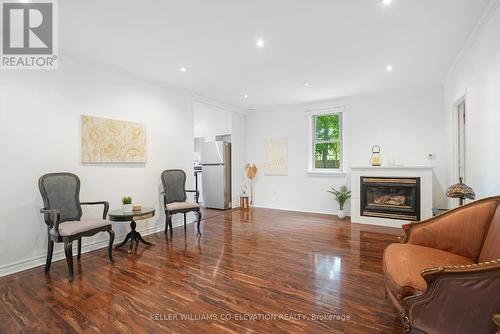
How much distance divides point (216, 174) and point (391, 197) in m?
3.98

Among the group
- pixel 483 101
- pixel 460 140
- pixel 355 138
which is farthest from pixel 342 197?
pixel 483 101

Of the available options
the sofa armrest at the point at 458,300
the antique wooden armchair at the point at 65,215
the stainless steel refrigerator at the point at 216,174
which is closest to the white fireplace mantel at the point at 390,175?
the stainless steel refrigerator at the point at 216,174

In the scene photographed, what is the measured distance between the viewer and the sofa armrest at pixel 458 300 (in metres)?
1.08

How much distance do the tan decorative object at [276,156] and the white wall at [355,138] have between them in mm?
119

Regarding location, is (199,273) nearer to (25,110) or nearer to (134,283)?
(134,283)

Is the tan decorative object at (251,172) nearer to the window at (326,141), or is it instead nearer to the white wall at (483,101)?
the window at (326,141)

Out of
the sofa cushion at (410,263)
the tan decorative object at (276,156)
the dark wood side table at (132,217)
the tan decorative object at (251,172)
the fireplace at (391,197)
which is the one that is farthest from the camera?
the tan decorative object at (251,172)

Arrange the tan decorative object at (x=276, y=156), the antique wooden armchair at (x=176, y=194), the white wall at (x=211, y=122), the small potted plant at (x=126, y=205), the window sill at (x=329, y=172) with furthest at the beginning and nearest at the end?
the white wall at (x=211, y=122), the tan decorative object at (x=276, y=156), the window sill at (x=329, y=172), the antique wooden armchair at (x=176, y=194), the small potted plant at (x=126, y=205)

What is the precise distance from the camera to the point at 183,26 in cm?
246

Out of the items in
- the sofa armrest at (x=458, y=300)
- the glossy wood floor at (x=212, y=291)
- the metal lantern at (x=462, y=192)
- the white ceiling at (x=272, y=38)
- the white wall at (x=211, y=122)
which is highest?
the white ceiling at (x=272, y=38)

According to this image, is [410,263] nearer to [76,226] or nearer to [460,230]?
[460,230]

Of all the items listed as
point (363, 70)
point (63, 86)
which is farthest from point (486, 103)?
point (63, 86)

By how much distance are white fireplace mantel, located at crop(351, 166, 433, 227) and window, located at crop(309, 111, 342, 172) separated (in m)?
0.83

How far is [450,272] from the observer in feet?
3.85
